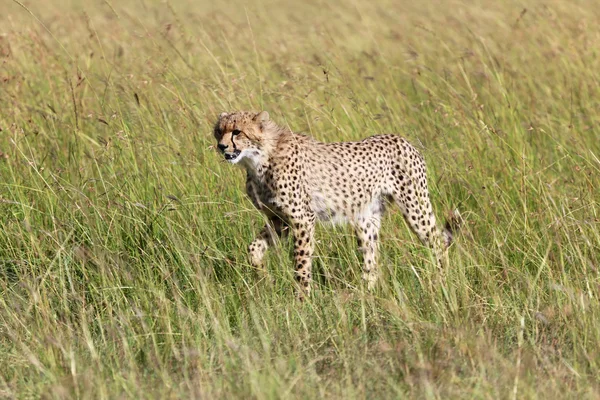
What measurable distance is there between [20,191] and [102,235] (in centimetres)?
55

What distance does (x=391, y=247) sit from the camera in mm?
4410

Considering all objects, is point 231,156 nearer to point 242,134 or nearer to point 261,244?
point 242,134

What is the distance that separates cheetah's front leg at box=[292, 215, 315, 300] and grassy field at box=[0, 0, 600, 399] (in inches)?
3.4

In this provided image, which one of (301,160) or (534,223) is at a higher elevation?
(301,160)

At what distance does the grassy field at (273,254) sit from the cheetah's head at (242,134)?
Result: 0.24 m

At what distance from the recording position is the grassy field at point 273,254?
3.19 meters

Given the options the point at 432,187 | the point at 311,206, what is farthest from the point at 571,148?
the point at 311,206

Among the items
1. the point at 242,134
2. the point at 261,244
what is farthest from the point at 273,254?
the point at 242,134

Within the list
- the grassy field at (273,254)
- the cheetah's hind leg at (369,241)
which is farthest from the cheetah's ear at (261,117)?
the cheetah's hind leg at (369,241)

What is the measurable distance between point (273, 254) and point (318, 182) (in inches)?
17.0

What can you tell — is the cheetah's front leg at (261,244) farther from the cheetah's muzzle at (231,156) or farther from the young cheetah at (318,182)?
the cheetah's muzzle at (231,156)

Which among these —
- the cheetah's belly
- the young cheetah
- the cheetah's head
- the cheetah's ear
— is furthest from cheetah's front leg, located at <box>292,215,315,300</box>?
the cheetah's ear

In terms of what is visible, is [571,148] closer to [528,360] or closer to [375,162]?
[375,162]

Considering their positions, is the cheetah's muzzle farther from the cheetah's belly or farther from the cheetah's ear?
the cheetah's belly
